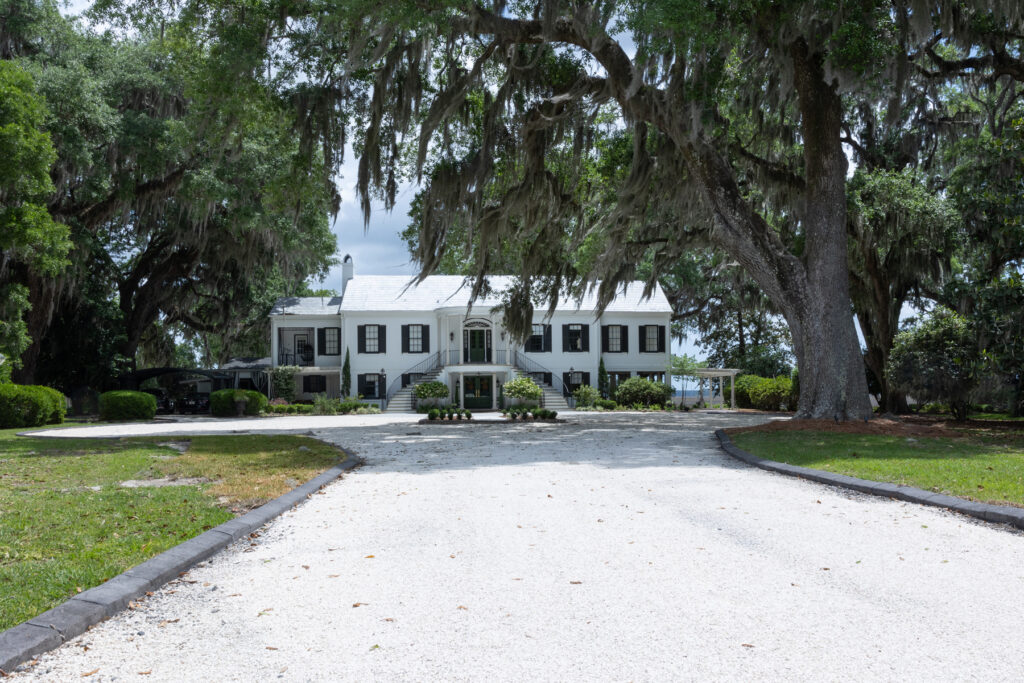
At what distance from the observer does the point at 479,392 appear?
3222 centimetres

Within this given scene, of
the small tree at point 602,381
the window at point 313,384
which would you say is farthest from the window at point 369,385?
the small tree at point 602,381

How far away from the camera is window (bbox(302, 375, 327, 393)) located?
3372cm

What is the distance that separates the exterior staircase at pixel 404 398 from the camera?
97.7ft

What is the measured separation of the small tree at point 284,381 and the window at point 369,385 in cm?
271

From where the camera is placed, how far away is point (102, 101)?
63.5ft

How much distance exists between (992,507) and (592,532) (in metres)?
3.17

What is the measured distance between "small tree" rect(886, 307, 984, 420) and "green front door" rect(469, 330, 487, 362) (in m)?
18.7

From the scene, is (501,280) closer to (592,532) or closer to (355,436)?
(355,436)

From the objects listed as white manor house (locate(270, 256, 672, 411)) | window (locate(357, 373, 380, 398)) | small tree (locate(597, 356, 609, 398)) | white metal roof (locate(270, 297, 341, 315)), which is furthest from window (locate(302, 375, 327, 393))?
small tree (locate(597, 356, 609, 398))

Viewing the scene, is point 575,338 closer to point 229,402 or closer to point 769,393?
point 769,393

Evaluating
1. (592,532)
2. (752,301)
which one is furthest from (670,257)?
(592,532)

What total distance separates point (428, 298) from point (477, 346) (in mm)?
3134

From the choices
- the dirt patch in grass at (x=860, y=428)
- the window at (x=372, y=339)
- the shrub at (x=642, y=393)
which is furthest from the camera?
the window at (x=372, y=339)

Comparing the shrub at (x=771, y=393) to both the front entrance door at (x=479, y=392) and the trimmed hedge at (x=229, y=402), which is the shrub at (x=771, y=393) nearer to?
the front entrance door at (x=479, y=392)
